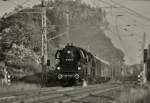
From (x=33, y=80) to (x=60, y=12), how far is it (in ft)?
77.5

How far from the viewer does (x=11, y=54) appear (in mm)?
51656

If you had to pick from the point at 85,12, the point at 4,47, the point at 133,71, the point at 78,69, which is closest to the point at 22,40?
the point at 4,47

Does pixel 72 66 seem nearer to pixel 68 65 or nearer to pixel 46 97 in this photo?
pixel 68 65

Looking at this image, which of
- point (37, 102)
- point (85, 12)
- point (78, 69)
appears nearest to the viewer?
point (37, 102)

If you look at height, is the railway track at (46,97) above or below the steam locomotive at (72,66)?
below

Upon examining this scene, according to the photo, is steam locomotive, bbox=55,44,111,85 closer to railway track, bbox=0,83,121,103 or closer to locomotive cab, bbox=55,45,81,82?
locomotive cab, bbox=55,45,81,82

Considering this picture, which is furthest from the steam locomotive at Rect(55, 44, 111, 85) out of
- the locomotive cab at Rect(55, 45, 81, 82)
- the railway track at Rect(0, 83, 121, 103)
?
the railway track at Rect(0, 83, 121, 103)

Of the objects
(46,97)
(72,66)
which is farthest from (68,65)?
(46,97)

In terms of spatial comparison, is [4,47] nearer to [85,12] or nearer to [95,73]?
[95,73]

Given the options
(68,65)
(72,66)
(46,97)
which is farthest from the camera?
(68,65)

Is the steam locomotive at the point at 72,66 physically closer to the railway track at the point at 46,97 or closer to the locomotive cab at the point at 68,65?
the locomotive cab at the point at 68,65

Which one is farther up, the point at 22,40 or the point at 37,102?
the point at 22,40

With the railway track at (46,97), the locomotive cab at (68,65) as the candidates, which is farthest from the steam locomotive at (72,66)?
the railway track at (46,97)

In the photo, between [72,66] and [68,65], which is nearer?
[72,66]
